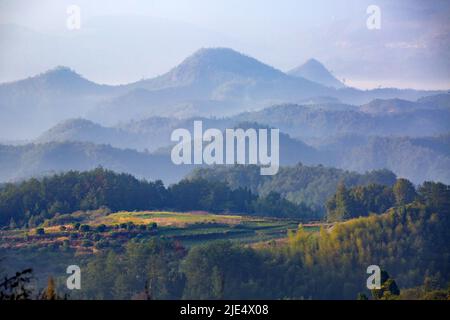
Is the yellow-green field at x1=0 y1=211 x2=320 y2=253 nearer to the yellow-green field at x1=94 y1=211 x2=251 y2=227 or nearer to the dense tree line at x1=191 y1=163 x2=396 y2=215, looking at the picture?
the yellow-green field at x1=94 y1=211 x2=251 y2=227

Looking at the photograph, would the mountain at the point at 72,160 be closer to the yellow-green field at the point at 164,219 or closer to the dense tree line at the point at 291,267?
the yellow-green field at the point at 164,219

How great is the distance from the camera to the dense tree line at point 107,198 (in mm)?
67875

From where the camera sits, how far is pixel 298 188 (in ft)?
430

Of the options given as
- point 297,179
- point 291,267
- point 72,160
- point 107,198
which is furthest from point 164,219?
point 72,160

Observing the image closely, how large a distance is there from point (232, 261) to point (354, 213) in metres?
26.7

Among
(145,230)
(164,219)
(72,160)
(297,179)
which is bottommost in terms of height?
(145,230)

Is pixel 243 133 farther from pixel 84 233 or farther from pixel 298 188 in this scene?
pixel 84 233

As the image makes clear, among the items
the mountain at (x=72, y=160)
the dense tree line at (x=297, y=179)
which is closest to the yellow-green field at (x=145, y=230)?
the dense tree line at (x=297, y=179)

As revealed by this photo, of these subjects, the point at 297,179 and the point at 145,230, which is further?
the point at 297,179

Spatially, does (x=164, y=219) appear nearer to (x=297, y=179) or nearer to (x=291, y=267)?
(x=291, y=267)

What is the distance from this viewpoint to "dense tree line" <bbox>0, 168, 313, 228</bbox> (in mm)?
67875

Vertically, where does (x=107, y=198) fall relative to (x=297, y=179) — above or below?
below

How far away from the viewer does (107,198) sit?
69.1 m
